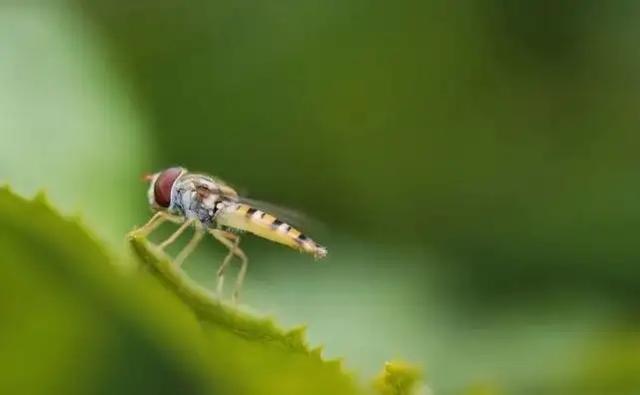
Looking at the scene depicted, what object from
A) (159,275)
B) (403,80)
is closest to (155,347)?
(159,275)

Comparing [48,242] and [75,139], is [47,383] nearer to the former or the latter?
[48,242]

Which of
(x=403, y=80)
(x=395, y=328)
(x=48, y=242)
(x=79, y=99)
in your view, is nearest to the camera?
(x=48, y=242)

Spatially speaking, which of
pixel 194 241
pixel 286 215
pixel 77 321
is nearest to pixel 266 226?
pixel 286 215

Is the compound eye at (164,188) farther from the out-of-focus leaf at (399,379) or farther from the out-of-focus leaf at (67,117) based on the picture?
the out-of-focus leaf at (399,379)

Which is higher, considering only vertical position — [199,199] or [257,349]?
[199,199]

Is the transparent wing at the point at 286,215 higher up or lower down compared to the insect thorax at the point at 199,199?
higher up

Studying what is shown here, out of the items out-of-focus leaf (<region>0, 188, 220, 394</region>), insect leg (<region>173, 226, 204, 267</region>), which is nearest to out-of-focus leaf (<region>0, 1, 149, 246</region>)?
insect leg (<region>173, 226, 204, 267</region>)

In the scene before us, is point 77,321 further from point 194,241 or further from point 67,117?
point 67,117

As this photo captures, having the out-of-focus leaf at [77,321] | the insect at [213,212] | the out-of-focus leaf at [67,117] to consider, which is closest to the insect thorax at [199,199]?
the insect at [213,212]
